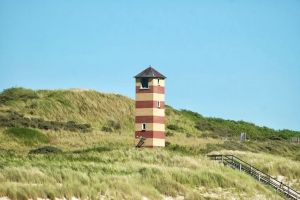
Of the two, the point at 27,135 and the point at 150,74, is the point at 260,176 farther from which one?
the point at 27,135

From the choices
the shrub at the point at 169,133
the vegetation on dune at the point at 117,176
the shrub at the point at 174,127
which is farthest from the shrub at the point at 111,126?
the vegetation on dune at the point at 117,176

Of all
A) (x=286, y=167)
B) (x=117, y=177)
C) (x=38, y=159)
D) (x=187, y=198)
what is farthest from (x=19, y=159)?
(x=286, y=167)

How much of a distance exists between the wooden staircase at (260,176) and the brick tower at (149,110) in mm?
3877

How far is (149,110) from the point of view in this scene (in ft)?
167

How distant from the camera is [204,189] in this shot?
42.3m

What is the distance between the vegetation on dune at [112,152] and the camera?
36.3 metres

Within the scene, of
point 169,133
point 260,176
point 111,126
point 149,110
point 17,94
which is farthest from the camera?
point 17,94

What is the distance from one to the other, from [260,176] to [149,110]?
7992mm

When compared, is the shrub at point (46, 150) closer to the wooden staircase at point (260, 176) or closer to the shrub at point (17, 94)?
the wooden staircase at point (260, 176)

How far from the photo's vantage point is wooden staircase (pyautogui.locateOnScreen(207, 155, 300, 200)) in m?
46.0

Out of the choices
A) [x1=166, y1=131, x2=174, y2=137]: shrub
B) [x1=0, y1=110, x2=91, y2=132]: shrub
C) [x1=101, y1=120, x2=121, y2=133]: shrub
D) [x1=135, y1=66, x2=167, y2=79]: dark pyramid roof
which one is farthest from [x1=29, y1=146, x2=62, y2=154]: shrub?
[x1=166, y1=131, x2=174, y2=137]: shrub

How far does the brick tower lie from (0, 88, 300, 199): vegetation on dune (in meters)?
1.36

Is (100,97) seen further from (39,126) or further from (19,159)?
(19,159)

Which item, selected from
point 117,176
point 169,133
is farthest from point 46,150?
point 169,133
